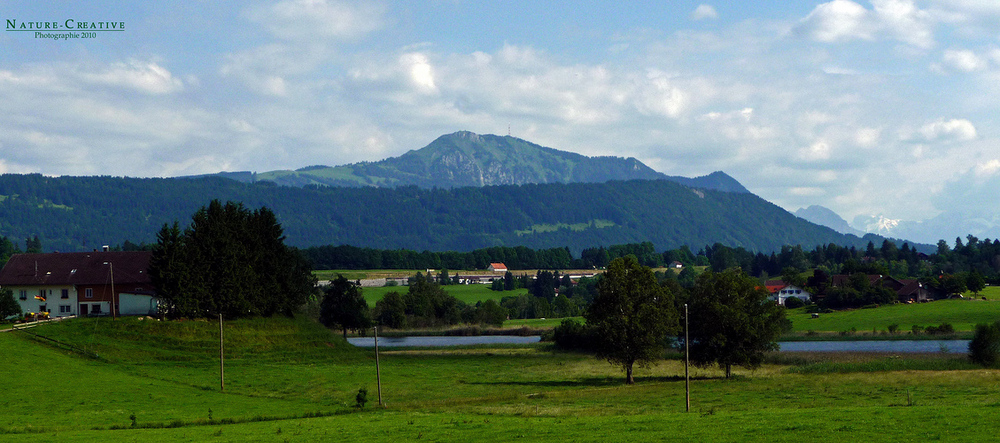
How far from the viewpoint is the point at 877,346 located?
102688 millimetres

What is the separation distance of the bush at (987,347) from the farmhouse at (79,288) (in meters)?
82.4

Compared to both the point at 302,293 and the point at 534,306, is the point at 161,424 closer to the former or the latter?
the point at 302,293

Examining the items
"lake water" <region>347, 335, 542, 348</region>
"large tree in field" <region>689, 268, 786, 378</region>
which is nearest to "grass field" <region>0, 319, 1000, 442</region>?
"large tree in field" <region>689, 268, 786, 378</region>

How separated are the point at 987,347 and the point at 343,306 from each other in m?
85.6

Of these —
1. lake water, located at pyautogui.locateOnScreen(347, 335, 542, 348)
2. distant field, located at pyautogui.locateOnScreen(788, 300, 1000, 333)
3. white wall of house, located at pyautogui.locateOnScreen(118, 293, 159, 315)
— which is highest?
white wall of house, located at pyautogui.locateOnScreen(118, 293, 159, 315)

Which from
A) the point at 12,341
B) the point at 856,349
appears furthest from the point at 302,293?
the point at 856,349

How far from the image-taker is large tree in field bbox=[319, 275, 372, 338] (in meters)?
124

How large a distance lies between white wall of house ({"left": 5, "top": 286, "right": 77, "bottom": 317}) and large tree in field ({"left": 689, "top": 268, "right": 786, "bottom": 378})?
67473 millimetres

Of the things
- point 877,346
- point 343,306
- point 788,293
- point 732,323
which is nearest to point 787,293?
point 788,293

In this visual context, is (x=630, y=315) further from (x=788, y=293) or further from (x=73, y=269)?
(x=788, y=293)

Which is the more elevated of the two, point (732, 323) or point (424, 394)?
point (732, 323)

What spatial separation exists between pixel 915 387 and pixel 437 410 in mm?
32789

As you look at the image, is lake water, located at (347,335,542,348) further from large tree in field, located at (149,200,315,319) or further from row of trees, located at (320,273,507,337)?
large tree in field, located at (149,200,315,319)

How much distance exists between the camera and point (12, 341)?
7044cm
